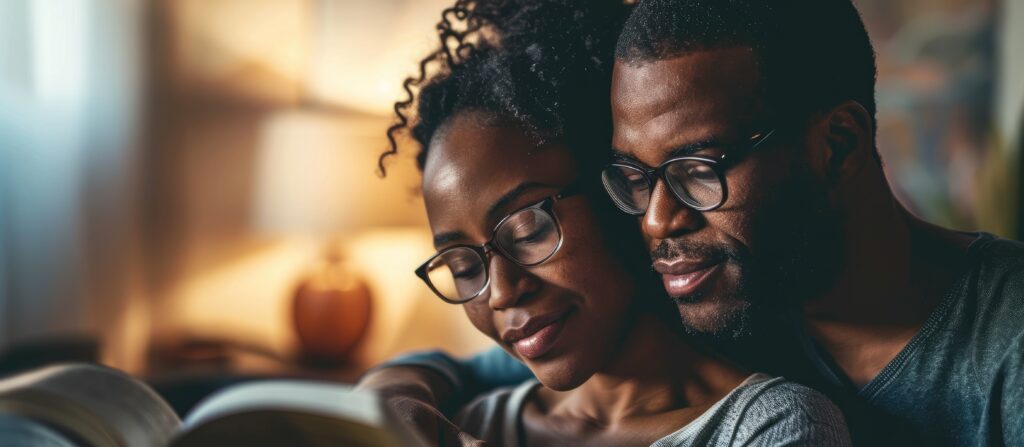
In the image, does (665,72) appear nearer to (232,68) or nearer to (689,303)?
(689,303)

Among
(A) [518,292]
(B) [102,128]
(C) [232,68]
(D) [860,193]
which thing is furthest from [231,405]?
(C) [232,68]

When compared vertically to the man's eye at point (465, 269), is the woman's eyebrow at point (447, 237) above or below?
above

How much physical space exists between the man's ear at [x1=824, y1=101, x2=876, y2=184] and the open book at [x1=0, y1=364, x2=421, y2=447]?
36 centimetres

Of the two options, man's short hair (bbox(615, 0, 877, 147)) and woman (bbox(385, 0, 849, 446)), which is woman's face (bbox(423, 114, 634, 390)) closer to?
woman (bbox(385, 0, 849, 446))

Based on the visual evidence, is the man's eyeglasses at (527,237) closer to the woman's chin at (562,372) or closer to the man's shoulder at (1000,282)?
the woman's chin at (562,372)

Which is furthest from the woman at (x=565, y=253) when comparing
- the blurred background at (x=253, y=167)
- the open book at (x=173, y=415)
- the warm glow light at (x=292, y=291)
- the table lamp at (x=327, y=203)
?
the warm glow light at (x=292, y=291)

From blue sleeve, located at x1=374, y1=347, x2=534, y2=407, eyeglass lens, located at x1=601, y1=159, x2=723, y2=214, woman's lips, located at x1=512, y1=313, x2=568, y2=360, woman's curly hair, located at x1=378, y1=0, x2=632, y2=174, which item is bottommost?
blue sleeve, located at x1=374, y1=347, x2=534, y2=407

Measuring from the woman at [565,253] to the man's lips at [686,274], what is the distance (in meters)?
0.08

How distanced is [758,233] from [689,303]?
71 millimetres

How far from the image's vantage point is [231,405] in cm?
45

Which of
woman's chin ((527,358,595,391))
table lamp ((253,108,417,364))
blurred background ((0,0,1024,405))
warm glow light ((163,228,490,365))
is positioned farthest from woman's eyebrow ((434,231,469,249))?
warm glow light ((163,228,490,365))

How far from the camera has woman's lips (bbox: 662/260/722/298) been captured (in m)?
0.64

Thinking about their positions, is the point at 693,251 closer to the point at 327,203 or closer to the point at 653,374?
the point at 653,374

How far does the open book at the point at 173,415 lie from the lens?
44 centimetres
